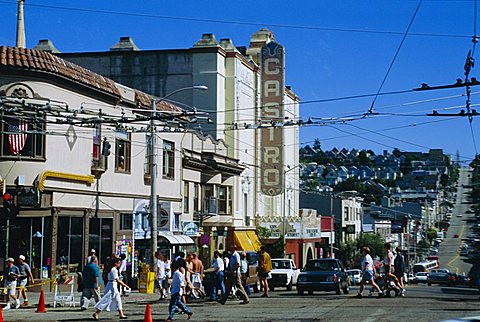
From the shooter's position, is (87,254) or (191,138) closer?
(87,254)

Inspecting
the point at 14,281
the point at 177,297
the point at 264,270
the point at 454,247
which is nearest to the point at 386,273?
the point at 264,270

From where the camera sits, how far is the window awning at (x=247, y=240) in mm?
52062

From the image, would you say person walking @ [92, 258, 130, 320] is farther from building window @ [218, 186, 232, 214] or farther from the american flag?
building window @ [218, 186, 232, 214]

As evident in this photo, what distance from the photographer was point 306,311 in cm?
2155

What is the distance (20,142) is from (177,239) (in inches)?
462

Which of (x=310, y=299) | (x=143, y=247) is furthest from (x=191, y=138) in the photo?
(x=310, y=299)

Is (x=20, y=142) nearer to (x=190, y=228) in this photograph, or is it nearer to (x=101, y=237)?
(x=101, y=237)

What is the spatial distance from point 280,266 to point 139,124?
9.68m

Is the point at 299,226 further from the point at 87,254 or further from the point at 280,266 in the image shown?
the point at 87,254

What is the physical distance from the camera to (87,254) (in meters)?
33.2

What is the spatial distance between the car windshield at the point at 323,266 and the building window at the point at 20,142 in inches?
445


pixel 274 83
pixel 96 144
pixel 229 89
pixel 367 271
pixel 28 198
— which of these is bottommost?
pixel 367 271

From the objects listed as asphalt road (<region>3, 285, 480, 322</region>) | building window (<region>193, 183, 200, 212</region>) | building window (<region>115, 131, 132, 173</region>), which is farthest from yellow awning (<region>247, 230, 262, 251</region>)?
asphalt road (<region>3, 285, 480, 322</region>)

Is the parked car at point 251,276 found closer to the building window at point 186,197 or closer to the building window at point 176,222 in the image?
the building window at point 176,222
